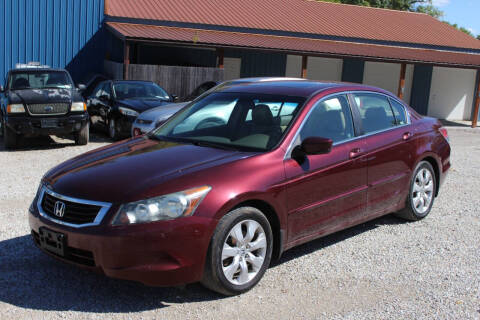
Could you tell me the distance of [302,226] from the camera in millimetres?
4617

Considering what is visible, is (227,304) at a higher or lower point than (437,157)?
lower

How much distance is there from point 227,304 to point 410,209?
301 centimetres

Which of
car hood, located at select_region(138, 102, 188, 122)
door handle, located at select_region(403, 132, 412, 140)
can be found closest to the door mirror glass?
door handle, located at select_region(403, 132, 412, 140)

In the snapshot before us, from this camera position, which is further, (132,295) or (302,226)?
(302,226)

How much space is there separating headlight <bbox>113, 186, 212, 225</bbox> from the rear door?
221cm

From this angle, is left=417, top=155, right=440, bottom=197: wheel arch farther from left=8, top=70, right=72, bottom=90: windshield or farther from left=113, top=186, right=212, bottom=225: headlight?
left=8, top=70, right=72, bottom=90: windshield

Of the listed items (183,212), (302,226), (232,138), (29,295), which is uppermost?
(232,138)

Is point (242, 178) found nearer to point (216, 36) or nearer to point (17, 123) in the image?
point (17, 123)

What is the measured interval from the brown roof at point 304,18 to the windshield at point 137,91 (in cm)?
853

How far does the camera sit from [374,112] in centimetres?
571

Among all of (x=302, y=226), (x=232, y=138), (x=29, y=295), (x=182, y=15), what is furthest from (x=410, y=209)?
(x=182, y=15)

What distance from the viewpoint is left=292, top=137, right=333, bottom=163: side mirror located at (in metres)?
4.46

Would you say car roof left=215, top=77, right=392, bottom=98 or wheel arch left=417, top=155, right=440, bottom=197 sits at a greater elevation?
car roof left=215, top=77, right=392, bottom=98

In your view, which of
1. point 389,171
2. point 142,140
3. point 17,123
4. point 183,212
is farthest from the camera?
point 17,123
